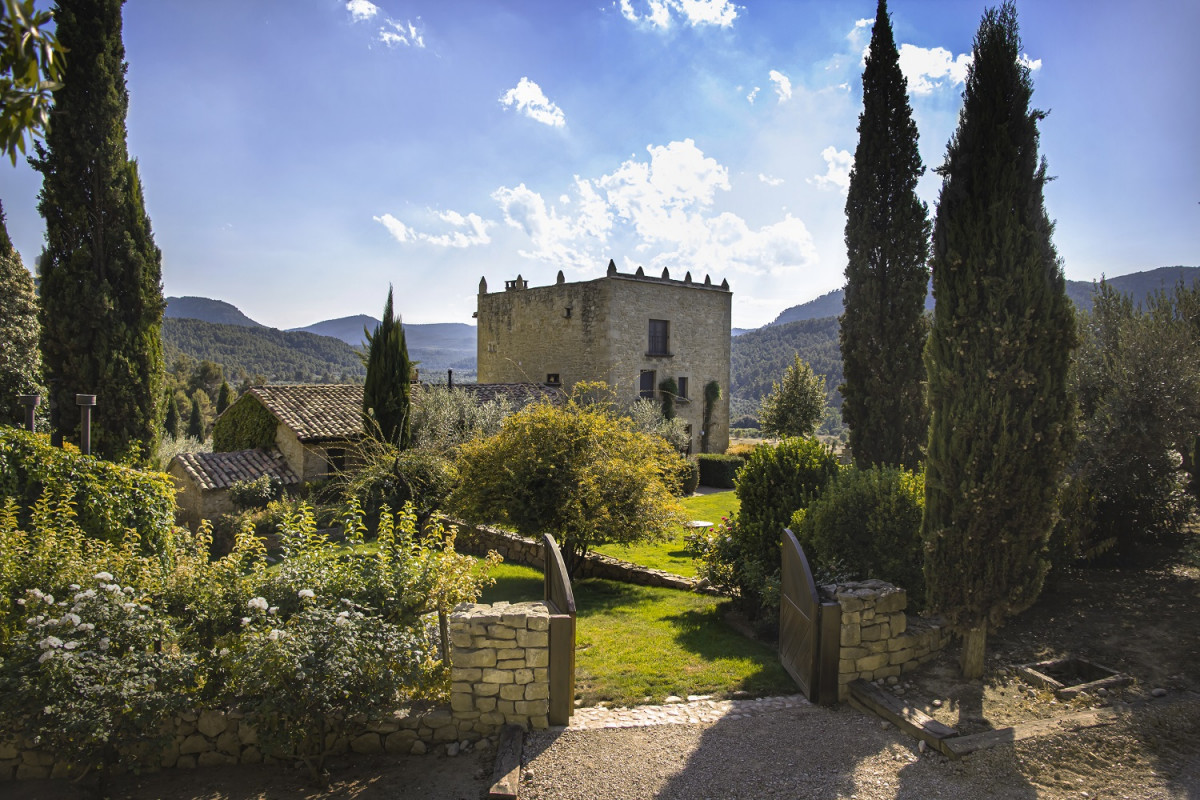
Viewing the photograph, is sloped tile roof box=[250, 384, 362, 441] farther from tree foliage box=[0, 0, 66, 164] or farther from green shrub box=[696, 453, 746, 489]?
tree foliage box=[0, 0, 66, 164]

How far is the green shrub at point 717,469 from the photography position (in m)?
24.4

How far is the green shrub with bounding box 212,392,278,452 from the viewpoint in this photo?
1900cm

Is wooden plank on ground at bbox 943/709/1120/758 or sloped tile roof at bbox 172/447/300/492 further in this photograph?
sloped tile roof at bbox 172/447/300/492

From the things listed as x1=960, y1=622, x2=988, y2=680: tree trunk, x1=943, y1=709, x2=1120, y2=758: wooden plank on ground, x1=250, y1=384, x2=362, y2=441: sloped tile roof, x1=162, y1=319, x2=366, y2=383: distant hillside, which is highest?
x1=162, y1=319, x2=366, y2=383: distant hillside

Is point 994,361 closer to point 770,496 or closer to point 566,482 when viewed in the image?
point 770,496

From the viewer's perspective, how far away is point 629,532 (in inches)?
402

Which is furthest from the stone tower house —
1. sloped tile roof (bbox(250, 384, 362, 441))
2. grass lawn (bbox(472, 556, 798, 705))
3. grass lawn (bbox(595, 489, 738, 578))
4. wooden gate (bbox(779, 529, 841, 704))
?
wooden gate (bbox(779, 529, 841, 704))

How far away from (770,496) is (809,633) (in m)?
3.09

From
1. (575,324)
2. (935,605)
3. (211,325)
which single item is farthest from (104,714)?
(211,325)

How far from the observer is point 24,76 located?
2.21 meters

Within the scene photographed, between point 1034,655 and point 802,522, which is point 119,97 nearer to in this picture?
point 802,522

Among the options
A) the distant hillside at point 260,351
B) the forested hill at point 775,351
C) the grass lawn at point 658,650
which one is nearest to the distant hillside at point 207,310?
the distant hillside at point 260,351

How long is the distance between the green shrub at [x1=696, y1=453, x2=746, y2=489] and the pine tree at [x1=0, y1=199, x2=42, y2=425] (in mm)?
20089

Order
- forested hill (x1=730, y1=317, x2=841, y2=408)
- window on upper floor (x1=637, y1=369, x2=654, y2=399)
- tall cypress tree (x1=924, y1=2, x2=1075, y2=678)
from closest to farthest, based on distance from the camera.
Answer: tall cypress tree (x1=924, y1=2, x2=1075, y2=678)
window on upper floor (x1=637, y1=369, x2=654, y2=399)
forested hill (x1=730, y1=317, x2=841, y2=408)
